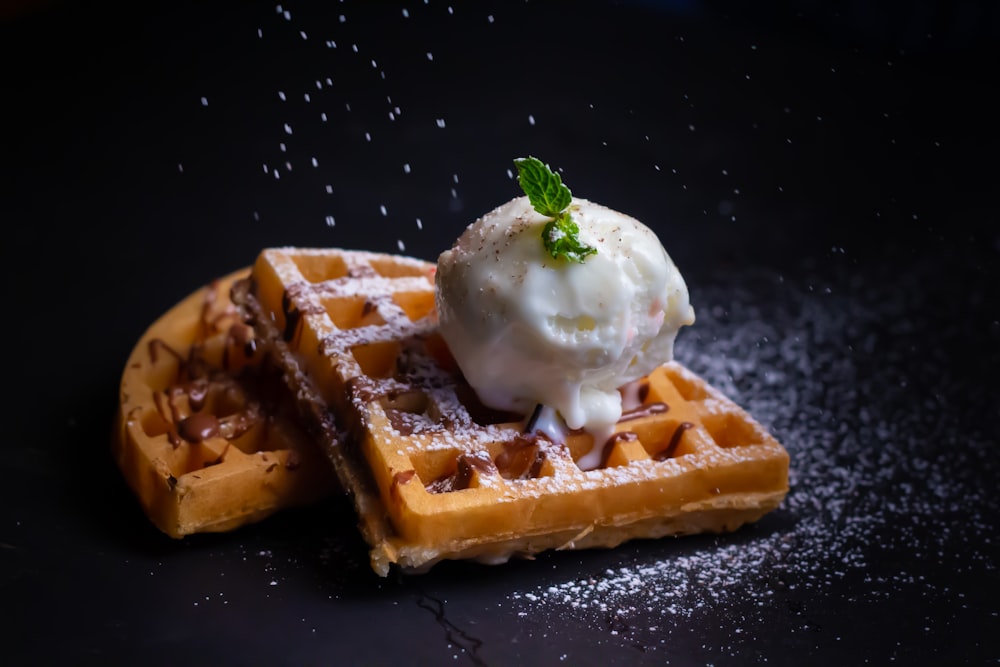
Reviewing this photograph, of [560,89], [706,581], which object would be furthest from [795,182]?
[706,581]

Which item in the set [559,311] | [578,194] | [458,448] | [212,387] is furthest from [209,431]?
[578,194]

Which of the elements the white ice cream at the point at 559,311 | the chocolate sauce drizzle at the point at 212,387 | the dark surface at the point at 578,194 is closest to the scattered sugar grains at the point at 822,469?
the dark surface at the point at 578,194

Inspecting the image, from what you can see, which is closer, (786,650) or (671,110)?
(786,650)

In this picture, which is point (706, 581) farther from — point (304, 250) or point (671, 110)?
point (671, 110)

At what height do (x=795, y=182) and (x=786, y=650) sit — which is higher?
(x=795, y=182)

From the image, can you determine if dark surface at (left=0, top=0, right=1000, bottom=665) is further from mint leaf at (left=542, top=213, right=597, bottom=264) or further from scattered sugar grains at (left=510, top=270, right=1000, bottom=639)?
mint leaf at (left=542, top=213, right=597, bottom=264)

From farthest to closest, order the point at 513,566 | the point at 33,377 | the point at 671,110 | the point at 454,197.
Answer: the point at 671,110, the point at 454,197, the point at 33,377, the point at 513,566

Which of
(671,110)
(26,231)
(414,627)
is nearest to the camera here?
(414,627)
